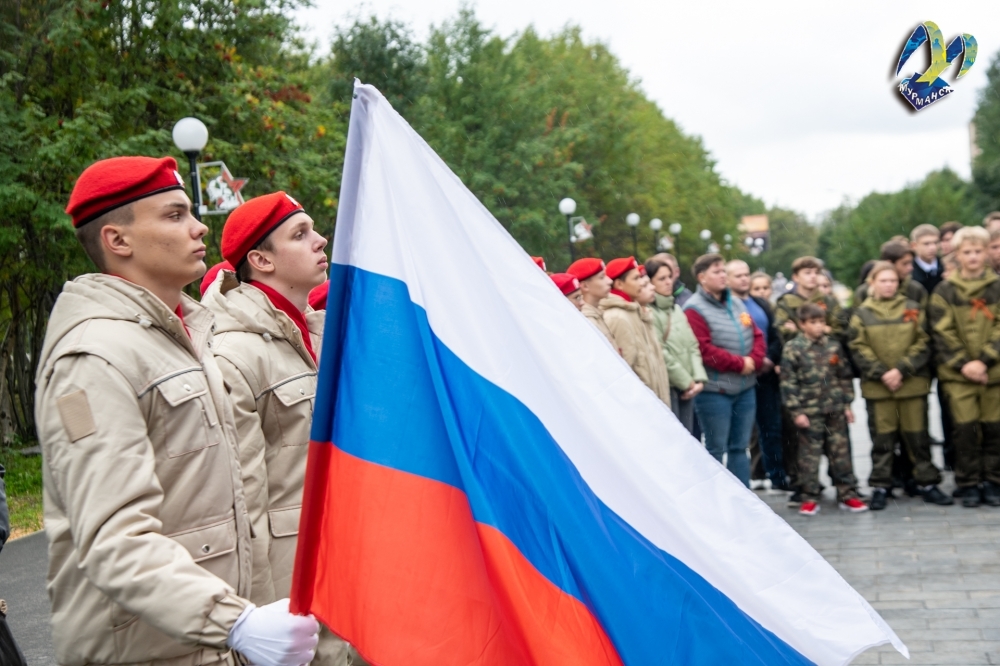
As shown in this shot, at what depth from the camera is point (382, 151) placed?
90.7 inches

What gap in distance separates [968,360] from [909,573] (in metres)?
2.92

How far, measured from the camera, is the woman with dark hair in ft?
29.9

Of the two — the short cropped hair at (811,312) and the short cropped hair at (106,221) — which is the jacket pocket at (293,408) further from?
the short cropped hair at (811,312)

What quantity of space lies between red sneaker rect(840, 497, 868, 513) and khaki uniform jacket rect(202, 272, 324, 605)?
6851 millimetres

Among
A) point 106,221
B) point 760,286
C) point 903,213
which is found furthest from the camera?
point 903,213

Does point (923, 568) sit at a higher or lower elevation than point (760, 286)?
lower

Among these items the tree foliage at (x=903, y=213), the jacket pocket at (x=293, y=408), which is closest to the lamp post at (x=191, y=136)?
the jacket pocket at (x=293, y=408)

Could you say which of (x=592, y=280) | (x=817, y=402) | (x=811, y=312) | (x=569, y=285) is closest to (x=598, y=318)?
(x=592, y=280)

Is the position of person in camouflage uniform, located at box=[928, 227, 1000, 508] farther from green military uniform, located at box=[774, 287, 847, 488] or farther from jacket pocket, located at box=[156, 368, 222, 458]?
jacket pocket, located at box=[156, 368, 222, 458]

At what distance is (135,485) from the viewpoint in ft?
7.50

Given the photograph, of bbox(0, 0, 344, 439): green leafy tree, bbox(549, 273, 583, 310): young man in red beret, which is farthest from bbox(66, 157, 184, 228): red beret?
bbox(0, 0, 344, 439): green leafy tree

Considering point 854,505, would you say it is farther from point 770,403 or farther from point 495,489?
point 495,489

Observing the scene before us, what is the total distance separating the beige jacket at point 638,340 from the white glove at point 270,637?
20.7 feet

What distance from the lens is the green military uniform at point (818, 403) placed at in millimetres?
9250
